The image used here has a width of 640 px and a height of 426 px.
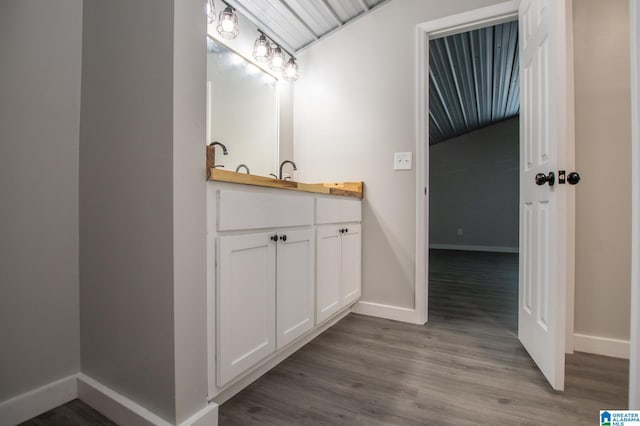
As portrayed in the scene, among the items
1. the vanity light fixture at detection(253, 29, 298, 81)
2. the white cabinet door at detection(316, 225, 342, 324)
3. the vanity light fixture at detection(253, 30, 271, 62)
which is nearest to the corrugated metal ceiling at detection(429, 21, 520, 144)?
the vanity light fixture at detection(253, 29, 298, 81)

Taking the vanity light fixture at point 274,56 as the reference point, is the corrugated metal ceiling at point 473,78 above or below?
above

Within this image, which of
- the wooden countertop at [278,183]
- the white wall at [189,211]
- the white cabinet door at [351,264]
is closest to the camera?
the white wall at [189,211]

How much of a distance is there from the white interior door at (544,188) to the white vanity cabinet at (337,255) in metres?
1.01

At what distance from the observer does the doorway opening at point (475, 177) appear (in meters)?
2.80

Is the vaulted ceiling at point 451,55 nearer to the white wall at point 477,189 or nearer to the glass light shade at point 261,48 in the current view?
the glass light shade at point 261,48

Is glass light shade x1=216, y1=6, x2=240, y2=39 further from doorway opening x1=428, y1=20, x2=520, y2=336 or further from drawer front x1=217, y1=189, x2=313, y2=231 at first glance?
doorway opening x1=428, y1=20, x2=520, y2=336

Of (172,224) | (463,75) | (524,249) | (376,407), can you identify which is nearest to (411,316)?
(524,249)

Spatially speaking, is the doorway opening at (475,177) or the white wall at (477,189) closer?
the doorway opening at (475,177)

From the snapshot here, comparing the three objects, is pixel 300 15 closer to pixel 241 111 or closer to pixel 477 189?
pixel 241 111

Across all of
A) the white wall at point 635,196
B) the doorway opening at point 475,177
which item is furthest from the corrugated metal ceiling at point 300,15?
the white wall at point 635,196

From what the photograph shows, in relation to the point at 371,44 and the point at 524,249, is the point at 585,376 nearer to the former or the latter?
the point at 524,249

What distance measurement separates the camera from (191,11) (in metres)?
0.97

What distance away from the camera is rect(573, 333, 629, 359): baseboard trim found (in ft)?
5.37

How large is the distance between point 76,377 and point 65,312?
275mm
